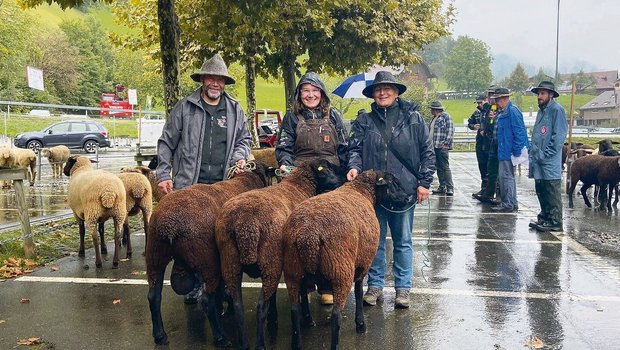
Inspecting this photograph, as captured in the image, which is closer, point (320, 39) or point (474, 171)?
point (320, 39)

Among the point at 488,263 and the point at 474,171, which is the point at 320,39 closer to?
the point at 474,171

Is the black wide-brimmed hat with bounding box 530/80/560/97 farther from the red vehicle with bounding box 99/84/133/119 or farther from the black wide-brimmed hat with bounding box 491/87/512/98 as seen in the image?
the red vehicle with bounding box 99/84/133/119

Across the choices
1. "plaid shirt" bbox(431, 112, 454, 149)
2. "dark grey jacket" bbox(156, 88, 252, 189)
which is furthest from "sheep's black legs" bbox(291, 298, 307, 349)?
"plaid shirt" bbox(431, 112, 454, 149)

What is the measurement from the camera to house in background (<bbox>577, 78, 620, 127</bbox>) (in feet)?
254

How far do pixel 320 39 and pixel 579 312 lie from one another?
13177 mm

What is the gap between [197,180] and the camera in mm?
5582

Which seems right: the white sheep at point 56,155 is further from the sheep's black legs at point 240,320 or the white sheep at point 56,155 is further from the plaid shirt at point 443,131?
the sheep's black legs at point 240,320

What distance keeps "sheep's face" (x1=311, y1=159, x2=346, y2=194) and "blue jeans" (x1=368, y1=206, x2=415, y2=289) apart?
0.55 m

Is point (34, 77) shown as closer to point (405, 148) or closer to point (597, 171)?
point (405, 148)

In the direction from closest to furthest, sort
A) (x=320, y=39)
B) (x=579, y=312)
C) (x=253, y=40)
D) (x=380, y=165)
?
1. (x=579, y=312)
2. (x=380, y=165)
3. (x=253, y=40)
4. (x=320, y=39)

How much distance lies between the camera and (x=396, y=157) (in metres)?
5.42

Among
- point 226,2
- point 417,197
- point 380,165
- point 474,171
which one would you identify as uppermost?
point 226,2

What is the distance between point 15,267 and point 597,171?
10.9 metres

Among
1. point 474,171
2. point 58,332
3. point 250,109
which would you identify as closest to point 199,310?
point 58,332
